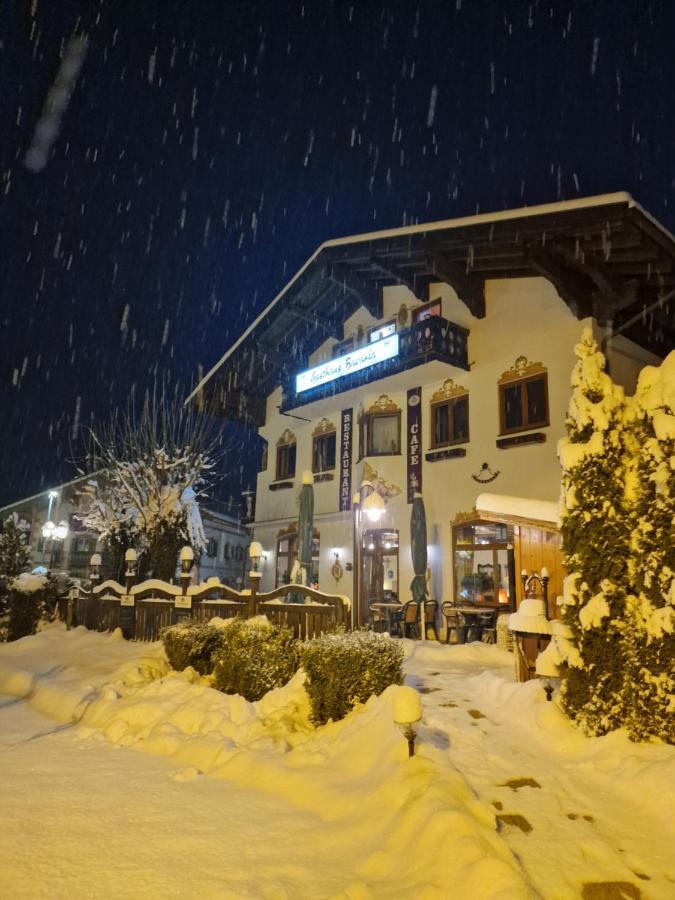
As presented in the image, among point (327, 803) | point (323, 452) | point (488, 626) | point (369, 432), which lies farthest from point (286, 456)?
point (327, 803)

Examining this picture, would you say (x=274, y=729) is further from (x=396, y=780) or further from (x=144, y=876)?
(x=144, y=876)

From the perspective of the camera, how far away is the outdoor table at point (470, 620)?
471 inches

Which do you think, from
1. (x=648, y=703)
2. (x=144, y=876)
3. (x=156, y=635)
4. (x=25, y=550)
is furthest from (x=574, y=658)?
(x=25, y=550)

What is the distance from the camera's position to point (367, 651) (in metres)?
6.13

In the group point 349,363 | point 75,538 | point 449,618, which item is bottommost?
point 449,618

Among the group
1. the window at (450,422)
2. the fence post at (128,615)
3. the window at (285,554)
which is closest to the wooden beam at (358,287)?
the window at (450,422)

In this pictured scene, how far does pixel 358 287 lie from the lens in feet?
57.9

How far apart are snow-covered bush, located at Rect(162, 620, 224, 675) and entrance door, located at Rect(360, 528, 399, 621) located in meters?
7.80

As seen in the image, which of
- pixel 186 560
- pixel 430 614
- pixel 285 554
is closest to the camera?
pixel 186 560

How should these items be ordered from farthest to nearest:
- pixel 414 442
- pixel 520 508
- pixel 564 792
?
pixel 414 442
pixel 520 508
pixel 564 792

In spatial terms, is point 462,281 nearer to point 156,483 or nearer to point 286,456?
point 286,456

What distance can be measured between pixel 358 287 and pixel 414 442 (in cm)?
562

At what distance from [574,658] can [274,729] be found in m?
3.29

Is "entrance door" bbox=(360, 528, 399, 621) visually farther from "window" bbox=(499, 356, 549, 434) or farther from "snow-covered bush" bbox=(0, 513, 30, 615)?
"snow-covered bush" bbox=(0, 513, 30, 615)
